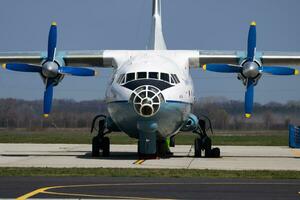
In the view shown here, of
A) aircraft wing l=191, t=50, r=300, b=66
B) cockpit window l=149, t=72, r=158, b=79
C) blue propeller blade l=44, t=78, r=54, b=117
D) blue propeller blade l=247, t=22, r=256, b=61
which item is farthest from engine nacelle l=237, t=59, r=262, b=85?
blue propeller blade l=44, t=78, r=54, b=117

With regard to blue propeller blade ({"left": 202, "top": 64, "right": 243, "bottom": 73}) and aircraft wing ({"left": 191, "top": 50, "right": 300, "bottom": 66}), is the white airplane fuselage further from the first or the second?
aircraft wing ({"left": 191, "top": 50, "right": 300, "bottom": 66})

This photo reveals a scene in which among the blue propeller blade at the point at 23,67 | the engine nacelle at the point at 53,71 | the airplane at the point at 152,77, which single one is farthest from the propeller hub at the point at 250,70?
the blue propeller blade at the point at 23,67

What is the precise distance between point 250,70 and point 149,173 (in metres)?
10.1

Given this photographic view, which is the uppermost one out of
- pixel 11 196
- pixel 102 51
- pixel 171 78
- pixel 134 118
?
pixel 102 51

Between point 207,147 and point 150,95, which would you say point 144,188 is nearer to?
point 150,95

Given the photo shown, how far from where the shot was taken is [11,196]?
12984mm

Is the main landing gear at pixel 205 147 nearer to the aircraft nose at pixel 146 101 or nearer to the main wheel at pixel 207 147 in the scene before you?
the main wheel at pixel 207 147

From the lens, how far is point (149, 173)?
61.5 feet

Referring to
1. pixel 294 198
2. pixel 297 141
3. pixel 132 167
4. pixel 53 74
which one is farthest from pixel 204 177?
pixel 297 141

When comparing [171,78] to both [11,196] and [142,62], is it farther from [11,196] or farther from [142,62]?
[11,196]

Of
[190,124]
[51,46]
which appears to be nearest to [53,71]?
[51,46]

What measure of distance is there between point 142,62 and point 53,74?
14.8 ft

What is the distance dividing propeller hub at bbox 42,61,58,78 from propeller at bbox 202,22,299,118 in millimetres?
6414

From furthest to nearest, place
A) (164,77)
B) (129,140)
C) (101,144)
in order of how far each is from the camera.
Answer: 1. (129,140)
2. (101,144)
3. (164,77)
